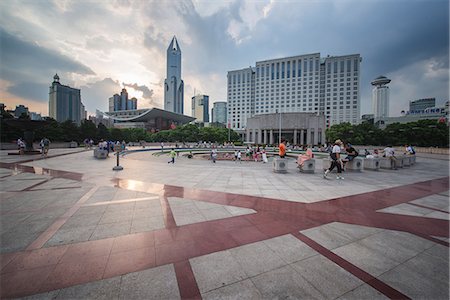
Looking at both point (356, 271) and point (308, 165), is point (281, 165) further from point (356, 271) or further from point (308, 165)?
point (356, 271)

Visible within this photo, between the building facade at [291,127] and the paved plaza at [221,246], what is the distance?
224 ft

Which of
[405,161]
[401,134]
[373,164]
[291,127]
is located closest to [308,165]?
[373,164]

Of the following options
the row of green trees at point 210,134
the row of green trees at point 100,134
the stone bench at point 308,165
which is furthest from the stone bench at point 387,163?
the row of green trees at point 210,134

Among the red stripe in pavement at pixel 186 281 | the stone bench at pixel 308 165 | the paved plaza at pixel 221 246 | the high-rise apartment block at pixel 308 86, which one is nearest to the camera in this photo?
the red stripe in pavement at pixel 186 281

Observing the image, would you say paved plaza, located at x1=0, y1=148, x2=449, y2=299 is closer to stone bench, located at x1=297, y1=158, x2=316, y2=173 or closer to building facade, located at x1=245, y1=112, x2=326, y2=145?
stone bench, located at x1=297, y1=158, x2=316, y2=173

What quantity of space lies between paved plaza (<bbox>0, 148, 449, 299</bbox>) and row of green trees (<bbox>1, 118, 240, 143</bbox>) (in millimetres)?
26030

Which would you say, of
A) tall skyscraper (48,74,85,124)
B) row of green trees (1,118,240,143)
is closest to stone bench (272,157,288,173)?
row of green trees (1,118,240,143)

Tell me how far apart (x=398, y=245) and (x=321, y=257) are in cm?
→ 190

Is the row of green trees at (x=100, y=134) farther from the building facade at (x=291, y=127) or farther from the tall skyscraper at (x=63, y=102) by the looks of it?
the tall skyscraper at (x=63, y=102)

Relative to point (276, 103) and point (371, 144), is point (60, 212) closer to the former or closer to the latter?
point (371, 144)

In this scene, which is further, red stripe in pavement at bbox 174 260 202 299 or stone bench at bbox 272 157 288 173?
stone bench at bbox 272 157 288 173

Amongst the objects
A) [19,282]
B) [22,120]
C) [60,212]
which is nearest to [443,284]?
[19,282]

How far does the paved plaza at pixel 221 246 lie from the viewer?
8.89ft

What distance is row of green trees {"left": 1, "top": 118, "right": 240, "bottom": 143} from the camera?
112ft
